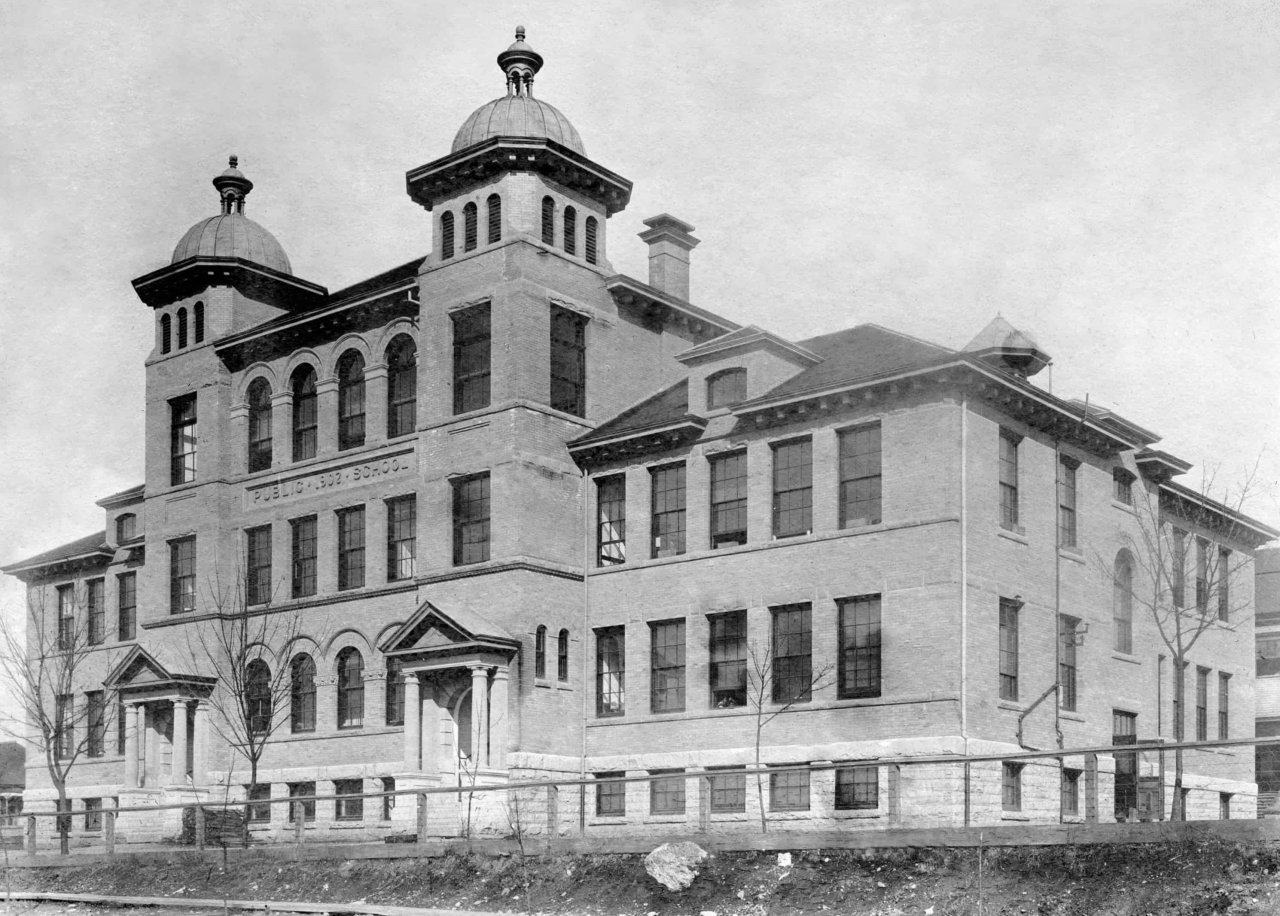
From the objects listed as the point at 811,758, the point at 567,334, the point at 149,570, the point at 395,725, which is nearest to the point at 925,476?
the point at 811,758

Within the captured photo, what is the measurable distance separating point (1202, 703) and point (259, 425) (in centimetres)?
2631

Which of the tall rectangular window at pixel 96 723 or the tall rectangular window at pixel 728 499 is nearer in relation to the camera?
the tall rectangular window at pixel 728 499

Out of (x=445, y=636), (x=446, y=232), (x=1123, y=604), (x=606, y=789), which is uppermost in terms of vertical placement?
(x=446, y=232)

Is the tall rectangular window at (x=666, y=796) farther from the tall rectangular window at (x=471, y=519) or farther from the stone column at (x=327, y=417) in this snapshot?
the stone column at (x=327, y=417)

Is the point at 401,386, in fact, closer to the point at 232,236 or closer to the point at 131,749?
the point at 232,236

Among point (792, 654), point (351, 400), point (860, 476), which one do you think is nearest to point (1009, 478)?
point (860, 476)

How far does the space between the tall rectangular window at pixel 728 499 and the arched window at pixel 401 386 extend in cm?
856

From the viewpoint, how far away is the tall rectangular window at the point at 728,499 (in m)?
35.3

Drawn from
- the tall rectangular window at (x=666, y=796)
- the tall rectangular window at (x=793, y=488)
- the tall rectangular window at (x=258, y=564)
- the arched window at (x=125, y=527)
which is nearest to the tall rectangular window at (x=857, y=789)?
the tall rectangular window at (x=666, y=796)

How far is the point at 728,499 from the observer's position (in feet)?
117

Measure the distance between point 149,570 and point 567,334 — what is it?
607 inches

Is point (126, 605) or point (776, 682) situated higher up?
point (126, 605)

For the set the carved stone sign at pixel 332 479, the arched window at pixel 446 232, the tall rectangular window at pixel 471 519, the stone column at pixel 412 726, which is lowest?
the stone column at pixel 412 726

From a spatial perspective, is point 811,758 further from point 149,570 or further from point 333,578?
point 149,570
